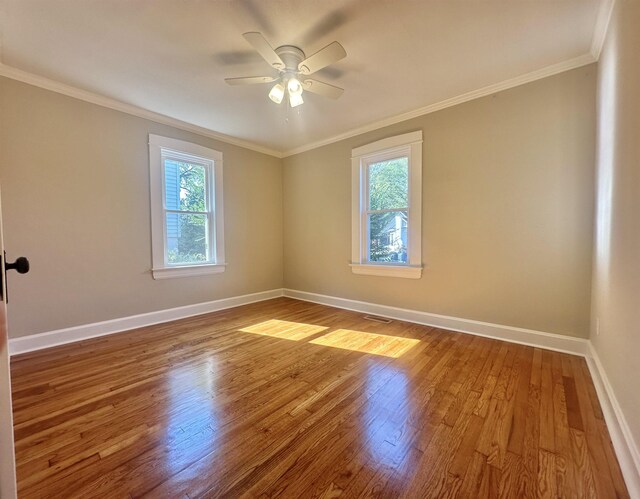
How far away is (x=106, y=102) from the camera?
119 inches

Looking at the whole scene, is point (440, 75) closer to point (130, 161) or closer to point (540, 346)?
point (540, 346)

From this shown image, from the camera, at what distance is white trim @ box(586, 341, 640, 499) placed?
1.17 m

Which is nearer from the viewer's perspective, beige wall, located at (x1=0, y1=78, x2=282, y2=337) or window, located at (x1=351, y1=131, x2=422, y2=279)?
beige wall, located at (x1=0, y1=78, x2=282, y2=337)

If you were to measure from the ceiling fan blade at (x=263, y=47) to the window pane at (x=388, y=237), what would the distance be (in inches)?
89.6

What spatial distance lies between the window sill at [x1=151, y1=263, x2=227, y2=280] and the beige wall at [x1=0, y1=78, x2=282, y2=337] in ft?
0.28

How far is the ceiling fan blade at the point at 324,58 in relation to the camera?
190cm

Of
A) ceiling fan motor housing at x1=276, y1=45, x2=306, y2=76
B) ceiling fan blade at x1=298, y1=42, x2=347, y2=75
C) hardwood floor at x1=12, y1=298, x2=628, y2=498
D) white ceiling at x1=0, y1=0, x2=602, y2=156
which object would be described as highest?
white ceiling at x1=0, y1=0, x2=602, y2=156

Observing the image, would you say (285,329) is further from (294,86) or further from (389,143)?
(389,143)

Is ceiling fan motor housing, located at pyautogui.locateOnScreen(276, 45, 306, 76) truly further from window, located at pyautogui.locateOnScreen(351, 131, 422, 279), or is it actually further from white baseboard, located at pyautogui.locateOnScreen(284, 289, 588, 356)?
white baseboard, located at pyautogui.locateOnScreen(284, 289, 588, 356)

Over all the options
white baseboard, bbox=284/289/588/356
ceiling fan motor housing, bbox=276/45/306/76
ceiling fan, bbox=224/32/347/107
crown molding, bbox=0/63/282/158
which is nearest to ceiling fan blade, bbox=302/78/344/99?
ceiling fan, bbox=224/32/347/107

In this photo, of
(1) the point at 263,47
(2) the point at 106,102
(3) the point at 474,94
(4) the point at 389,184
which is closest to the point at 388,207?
(4) the point at 389,184

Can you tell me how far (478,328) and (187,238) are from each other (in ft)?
12.5

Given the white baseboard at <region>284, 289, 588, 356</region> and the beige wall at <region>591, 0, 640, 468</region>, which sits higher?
the beige wall at <region>591, 0, 640, 468</region>

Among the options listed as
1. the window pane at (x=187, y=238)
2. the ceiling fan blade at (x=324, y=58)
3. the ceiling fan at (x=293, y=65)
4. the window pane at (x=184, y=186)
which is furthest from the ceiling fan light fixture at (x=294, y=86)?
the window pane at (x=187, y=238)
